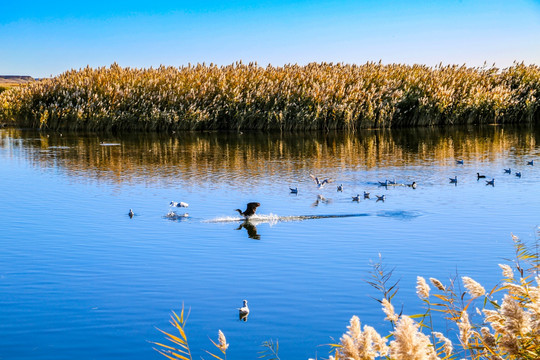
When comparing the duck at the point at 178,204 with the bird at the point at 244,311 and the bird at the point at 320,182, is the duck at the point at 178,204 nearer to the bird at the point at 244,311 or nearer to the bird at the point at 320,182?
the bird at the point at 320,182

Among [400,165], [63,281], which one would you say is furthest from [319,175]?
[63,281]

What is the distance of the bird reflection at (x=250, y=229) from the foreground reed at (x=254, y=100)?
79.9 ft

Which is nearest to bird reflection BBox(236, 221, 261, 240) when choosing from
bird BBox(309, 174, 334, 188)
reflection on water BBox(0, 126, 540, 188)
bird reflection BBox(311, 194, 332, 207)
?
bird reflection BBox(311, 194, 332, 207)

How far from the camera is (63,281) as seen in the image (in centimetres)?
956

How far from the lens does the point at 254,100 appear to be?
3859 cm

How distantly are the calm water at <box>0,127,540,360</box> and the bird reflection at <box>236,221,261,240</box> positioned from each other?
41 millimetres

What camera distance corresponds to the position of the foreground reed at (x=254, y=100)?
38531 millimetres

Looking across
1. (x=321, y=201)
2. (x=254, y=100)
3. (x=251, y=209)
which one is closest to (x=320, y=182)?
(x=321, y=201)

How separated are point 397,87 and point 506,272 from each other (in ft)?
129

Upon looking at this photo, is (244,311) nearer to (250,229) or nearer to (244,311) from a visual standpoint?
(244,311)

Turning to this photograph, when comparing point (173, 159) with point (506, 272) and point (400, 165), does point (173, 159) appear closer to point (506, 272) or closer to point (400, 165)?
point (400, 165)

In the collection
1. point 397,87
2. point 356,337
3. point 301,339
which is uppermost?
point 397,87

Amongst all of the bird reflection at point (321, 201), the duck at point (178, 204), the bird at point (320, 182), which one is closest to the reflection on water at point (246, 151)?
the bird at point (320, 182)

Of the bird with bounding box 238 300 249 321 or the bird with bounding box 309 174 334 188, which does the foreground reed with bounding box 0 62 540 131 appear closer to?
the bird with bounding box 309 174 334 188
